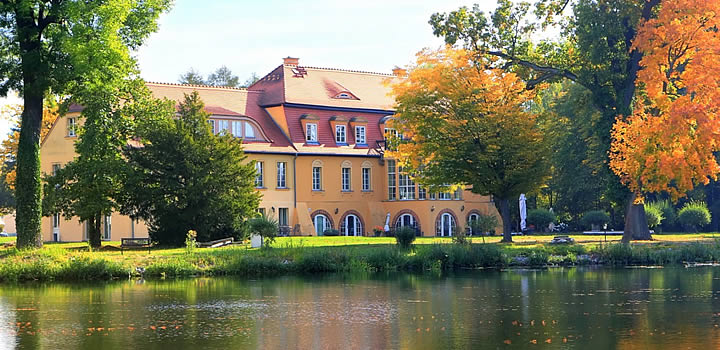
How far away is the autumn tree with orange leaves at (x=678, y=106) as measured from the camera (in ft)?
121

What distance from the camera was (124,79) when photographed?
124ft

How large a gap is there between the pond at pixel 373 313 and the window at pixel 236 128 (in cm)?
2400

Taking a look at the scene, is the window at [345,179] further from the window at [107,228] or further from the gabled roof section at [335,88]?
the window at [107,228]

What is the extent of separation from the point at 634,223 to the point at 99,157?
71.5 feet

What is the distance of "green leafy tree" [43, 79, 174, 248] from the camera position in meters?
37.1

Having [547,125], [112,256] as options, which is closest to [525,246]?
[547,125]

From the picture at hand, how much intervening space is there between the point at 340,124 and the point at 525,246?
72.2ft

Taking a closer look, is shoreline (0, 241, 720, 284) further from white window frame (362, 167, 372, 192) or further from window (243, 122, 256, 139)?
white window frame (362, 167, 372, 192)

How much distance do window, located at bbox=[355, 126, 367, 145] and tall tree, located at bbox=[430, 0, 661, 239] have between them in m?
15.6

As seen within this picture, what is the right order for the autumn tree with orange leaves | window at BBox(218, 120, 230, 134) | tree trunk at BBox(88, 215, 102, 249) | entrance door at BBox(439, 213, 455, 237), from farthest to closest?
entrance door at BBox(439, 213, 455, 237) < window at BBox(218, 120, 230, 134) < tree trunk at BBox(88, 215, 102, 249) < the autumn tree with orange leaves

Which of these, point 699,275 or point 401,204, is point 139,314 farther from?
point 401,204

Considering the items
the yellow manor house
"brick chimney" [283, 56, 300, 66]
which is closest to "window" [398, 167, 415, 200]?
the yellow manor house

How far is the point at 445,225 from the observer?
189ft

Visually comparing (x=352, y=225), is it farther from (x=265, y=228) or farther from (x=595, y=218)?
(x=265, y=228)
